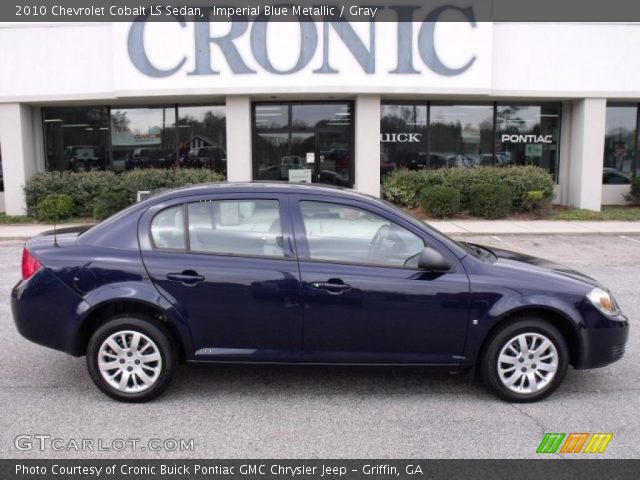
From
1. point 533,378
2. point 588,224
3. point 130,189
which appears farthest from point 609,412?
point 130,189

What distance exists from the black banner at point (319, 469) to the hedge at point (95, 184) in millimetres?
12426

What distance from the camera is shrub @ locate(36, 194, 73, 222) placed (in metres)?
14.9

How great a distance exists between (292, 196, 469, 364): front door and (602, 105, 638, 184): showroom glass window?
54.4 ft

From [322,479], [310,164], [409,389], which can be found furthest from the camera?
[310,164]

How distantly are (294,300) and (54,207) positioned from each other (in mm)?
12934

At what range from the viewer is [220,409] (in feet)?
13.4

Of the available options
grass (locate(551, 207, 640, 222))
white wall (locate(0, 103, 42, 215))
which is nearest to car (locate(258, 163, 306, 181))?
white wall (locate(0, 103, 42, 215))

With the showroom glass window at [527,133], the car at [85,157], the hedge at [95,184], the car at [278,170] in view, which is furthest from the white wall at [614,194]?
the car at [85,157]

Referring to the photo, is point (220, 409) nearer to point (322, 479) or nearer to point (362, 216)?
point (322, 479)

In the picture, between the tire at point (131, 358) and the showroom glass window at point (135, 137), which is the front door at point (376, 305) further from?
the showroom glass window at point (135, 137)

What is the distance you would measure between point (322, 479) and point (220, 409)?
3.73 feet

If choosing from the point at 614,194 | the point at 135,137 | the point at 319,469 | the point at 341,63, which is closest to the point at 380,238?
the point at 319,469

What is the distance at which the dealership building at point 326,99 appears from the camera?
14914mm

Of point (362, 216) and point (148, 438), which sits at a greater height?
point (362, 216)
